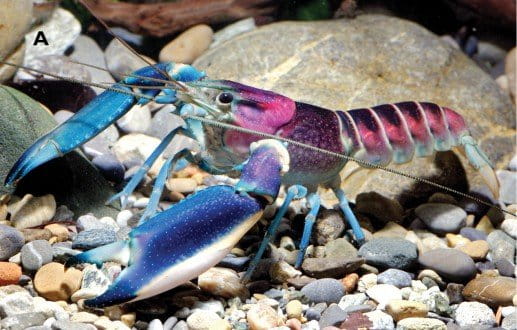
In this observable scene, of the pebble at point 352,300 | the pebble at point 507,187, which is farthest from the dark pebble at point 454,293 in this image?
the pebble at point 507,187

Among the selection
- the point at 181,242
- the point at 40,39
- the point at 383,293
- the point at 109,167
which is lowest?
the point at 383,293

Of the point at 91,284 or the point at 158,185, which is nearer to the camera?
the point at 91,284

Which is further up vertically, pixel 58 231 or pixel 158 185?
pixel 158 185

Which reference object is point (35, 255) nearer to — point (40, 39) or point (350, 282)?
point (350, 282)

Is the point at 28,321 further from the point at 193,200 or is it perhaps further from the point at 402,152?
the point at 402,152

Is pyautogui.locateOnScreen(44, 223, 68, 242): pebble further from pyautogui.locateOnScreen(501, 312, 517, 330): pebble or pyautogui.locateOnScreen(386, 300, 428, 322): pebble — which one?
pyautogui.locateOnScreen(501, 312, 517, 330): pebble

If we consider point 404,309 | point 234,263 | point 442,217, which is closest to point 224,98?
point 234,263
